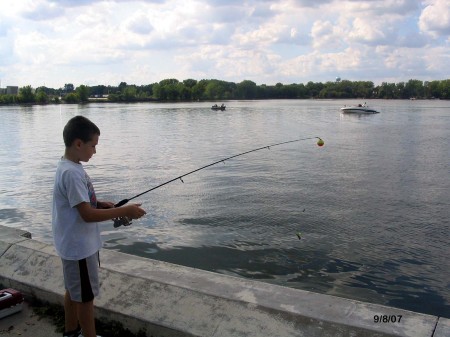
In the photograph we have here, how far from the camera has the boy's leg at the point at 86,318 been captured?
3.54m

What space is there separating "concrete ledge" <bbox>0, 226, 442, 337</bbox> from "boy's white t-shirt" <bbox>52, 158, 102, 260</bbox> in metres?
0.82

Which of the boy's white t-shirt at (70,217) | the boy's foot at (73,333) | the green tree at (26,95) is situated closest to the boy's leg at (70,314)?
the boy's foot at (73,333)

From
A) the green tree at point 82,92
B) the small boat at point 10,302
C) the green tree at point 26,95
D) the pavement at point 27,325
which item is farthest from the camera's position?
the green tree at point 82,92

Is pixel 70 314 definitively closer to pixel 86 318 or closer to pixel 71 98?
pixel 86 318

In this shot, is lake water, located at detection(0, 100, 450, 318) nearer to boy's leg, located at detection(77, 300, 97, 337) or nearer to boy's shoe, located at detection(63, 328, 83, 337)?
boy's shoe, located at detection(63, 328, 83, 337)

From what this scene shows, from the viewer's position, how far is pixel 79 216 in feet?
11.3

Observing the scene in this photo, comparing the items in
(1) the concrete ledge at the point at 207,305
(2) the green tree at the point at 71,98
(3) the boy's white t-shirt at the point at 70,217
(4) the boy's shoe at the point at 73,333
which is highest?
(3) the boy's white t-shirt at the point at 70,217

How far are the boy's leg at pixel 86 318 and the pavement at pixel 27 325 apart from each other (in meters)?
0.49

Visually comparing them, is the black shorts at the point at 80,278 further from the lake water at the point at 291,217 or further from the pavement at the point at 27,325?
the lake water at the point at 291,217
